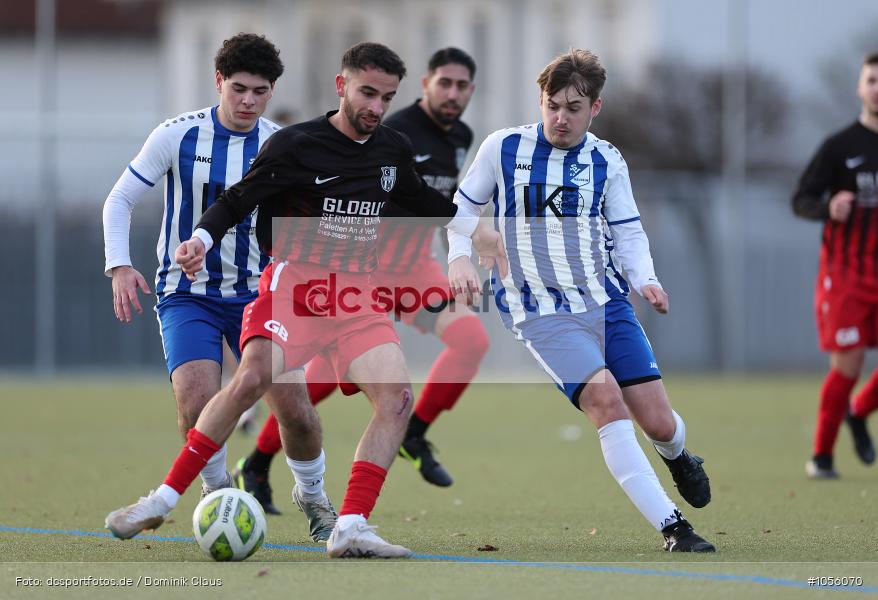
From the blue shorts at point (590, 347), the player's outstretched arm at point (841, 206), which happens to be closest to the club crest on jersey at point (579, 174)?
the blue shorts at point (590, 347)

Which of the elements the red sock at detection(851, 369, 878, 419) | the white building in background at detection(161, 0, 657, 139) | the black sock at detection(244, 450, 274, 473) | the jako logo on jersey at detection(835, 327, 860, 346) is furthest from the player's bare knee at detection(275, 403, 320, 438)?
the white building in background at detection(161, 0, 657, 139)

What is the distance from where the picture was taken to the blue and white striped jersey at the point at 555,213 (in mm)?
5320

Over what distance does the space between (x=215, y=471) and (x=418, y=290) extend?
2.09 metres

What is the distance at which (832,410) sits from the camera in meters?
8.05

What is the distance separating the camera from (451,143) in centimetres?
754

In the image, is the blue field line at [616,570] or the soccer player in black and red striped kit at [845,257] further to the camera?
the soccer player in black and red striped kit at [845,257]

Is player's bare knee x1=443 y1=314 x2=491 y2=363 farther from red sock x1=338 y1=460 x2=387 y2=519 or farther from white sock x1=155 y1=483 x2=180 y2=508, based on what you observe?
white sock x1=155 y1=483 x2=180 y2=508

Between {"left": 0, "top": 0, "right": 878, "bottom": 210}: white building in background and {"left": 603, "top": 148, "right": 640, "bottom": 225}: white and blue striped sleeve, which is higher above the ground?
{"left": 0, "top": 0, "right": 878, "bottom": 210}: white building in background

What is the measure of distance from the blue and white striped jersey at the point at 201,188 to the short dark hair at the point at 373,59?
2.98 feet

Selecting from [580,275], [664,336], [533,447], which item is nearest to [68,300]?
[664,336]

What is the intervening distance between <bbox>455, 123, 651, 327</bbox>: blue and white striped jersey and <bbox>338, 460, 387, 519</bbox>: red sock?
3.06ft

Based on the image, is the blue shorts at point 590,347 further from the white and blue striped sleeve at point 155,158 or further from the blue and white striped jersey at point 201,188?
the white and blue striped sleeve at point 155,158

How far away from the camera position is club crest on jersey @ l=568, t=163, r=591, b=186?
532 cm

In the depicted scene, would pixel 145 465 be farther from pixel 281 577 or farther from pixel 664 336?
pixel 664 336
